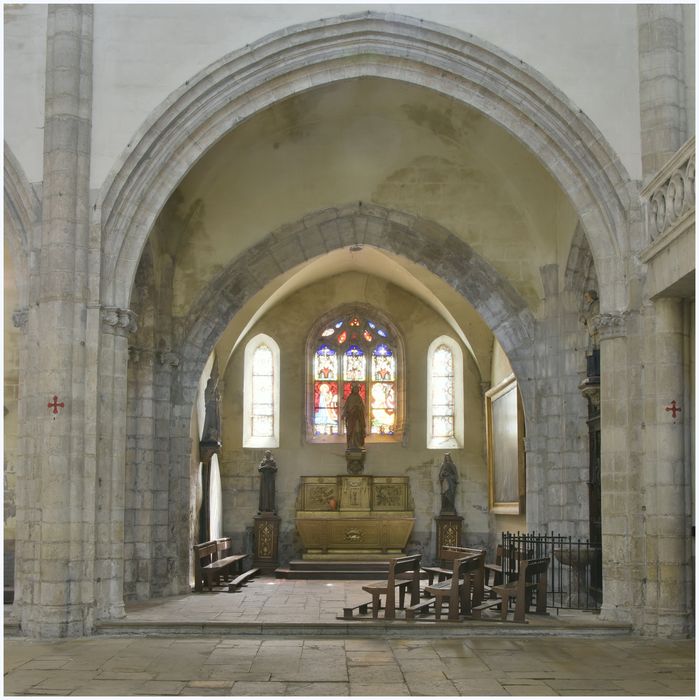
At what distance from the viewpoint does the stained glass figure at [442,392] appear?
72.2 feet

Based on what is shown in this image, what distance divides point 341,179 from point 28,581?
7511 mm

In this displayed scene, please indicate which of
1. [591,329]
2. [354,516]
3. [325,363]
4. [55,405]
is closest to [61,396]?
[55,405]

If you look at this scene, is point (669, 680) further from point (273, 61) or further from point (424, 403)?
point (424, 403)

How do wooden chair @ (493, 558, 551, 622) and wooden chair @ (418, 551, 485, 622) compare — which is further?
wooden chair @ (493, 558, 551, 622)

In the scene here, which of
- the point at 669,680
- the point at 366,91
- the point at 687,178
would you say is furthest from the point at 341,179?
the point at 669,680

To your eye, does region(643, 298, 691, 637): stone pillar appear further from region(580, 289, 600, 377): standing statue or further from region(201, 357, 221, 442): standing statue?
region(201, 357, 221, 442): standing statue

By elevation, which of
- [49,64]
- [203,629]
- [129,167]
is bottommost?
[203,629]

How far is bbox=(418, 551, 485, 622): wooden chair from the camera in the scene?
11266 mm

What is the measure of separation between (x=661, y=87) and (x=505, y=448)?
8423mm

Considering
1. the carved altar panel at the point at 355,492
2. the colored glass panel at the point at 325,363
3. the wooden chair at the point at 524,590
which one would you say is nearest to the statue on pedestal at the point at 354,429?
the carved altar panel at the point at 355,492

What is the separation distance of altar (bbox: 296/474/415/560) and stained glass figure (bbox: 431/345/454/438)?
1.38 m

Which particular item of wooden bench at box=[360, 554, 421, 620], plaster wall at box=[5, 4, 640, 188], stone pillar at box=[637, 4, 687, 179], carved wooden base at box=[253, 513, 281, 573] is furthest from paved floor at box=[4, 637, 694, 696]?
carved wooden base at box=[253, 513, 281, 573]

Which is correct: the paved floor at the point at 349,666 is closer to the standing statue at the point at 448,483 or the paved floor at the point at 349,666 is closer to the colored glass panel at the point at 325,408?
the standing statue at the point at 448,483

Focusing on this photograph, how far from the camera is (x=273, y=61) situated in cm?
1219
